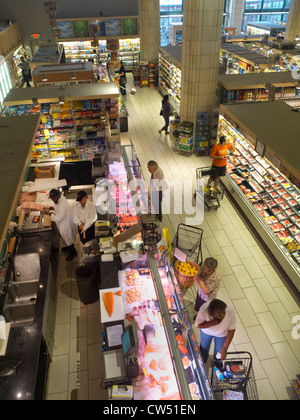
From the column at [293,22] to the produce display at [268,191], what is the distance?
14160mm

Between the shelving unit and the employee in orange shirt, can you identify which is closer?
the employee in orange shirt

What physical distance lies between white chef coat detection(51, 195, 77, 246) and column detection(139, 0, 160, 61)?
14420 mm

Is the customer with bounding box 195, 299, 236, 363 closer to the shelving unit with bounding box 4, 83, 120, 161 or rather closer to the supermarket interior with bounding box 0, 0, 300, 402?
the supermarket interior with bounding box 0, 0, 300, 402

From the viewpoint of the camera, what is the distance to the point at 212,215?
27.1 feet

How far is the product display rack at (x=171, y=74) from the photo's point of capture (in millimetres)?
13679

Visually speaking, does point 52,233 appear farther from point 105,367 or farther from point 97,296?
point 105,367

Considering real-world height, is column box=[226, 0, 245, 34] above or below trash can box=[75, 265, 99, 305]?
above

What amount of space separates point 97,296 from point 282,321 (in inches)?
129

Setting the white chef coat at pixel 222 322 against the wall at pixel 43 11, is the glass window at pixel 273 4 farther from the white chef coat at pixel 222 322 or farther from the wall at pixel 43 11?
the white chef coat at pixel 222 322

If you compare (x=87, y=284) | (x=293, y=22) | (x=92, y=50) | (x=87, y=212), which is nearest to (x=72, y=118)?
(x=87, y=212)

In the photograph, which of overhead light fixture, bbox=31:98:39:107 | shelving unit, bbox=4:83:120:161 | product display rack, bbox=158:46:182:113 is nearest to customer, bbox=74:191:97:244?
shelving unit, bbox=4:83:120:161

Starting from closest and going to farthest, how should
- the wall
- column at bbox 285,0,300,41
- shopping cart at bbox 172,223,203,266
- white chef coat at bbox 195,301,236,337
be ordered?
white chef coat at bbox 195,301,236,337 → shopping cart at bbox 172,223,203,266 → column at bbox 285,0,300,41 → the wall

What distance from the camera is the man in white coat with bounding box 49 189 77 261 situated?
6.23m

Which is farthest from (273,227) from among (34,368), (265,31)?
(265,31)
